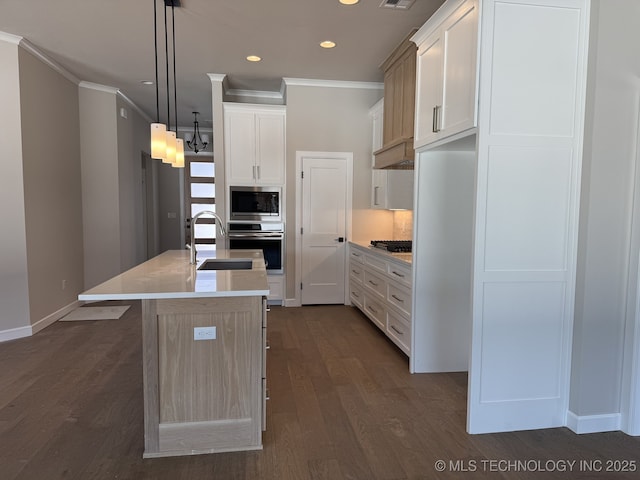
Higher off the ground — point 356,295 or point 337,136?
point 337,136

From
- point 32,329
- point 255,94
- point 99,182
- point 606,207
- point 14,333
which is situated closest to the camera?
point 606,207

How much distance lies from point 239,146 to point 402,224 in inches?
89.1

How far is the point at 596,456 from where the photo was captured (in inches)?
82.2

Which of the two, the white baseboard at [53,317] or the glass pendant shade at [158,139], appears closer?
the glass pendant shade at [158,139]

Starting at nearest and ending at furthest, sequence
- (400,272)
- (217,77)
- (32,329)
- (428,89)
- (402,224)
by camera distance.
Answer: (428,89) → (400,272) → (32,329) → (217,77) → (402,224)

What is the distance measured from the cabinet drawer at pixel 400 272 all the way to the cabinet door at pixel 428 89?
39.5 inches

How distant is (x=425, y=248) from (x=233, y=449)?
6.16ft

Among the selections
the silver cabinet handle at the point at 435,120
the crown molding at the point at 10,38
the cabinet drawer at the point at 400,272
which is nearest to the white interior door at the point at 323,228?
the cabinet drawer at the point at 400,272

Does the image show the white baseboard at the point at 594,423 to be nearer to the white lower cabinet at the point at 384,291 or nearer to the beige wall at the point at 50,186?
the white lower cabinet at the point at 384,291

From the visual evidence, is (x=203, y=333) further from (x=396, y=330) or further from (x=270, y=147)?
(x=270, y=147)

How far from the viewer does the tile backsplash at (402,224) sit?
4.79 meters

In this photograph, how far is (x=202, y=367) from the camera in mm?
2066

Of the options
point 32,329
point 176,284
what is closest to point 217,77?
point 32,329

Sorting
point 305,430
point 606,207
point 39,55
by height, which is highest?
point 39,55
